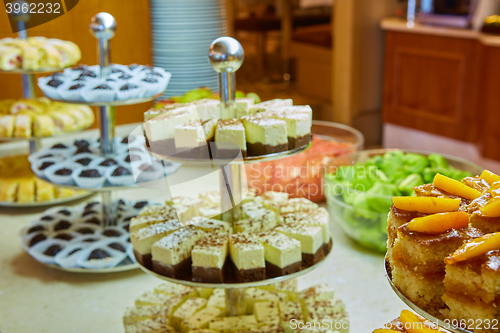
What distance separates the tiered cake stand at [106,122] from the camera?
2.12 meters

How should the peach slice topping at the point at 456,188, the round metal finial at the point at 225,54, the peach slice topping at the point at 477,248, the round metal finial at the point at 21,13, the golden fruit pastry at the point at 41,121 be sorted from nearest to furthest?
the peach slice topping at the point at 477,248 < the peach slice topping at the point at 456,188 < the round metal finial at the point at 225,54 < the golden fruit pastry at the point at 41,121 < the round metal finial at the point at 21,13

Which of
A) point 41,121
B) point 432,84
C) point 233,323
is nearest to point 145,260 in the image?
point 233,323

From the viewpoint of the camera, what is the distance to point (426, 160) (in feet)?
7.80

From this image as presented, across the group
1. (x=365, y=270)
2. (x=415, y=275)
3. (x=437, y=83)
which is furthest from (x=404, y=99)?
(x=415, y=275)

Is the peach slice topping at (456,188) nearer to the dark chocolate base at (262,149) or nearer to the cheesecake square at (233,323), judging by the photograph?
the dark chocolate base at (262,149)

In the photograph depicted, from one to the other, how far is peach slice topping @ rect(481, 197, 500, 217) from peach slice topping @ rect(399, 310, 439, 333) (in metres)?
0.23

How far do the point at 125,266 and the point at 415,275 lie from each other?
5.09 feet

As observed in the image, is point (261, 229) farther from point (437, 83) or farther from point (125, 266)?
point (437, 83)

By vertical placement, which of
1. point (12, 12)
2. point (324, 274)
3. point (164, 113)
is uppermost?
point (12, 12)

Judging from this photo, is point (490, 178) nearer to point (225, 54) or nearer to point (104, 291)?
point (225, 54)

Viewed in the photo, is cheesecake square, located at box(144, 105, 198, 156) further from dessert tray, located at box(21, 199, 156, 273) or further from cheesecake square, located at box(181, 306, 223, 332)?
dessert tray, located at box(21, 199, 156, 273)

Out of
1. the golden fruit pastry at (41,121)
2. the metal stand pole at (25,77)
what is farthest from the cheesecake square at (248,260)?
the metal stand pole at (25,77)

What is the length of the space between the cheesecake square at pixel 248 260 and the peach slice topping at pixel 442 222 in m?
0.68

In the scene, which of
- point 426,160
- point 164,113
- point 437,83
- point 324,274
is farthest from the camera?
point 437,83
